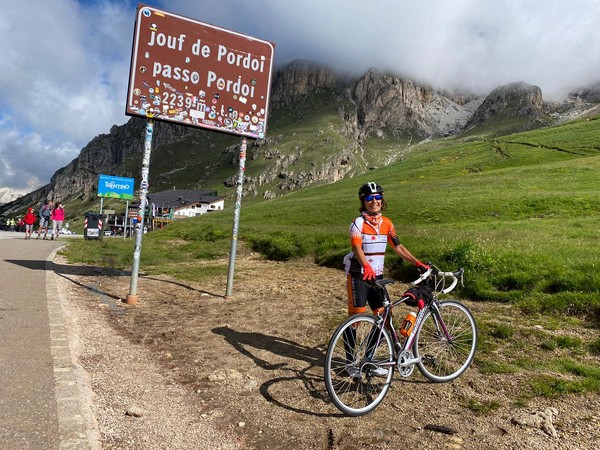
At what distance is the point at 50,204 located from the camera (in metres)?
31.1

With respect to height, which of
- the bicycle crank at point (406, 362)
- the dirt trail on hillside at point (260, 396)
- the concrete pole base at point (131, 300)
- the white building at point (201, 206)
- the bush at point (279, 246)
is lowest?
the dirt trail on hillside at point (260, 396)

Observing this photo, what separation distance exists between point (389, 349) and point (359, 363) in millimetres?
545

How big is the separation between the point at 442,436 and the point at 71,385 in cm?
468

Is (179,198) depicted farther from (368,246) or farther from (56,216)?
(368,246)

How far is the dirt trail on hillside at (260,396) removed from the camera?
4363 millimetres

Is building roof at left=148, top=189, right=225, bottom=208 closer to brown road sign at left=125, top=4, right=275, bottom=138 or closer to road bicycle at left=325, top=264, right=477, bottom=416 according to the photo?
brown road sign at left=125, top=4, right=275, bottom=138

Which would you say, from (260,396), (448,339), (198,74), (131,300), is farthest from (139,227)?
(448,339)

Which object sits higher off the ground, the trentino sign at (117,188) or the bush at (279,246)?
the trentino sign at (117,188)

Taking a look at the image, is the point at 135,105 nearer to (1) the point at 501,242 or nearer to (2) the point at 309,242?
(2) the point at 309,242

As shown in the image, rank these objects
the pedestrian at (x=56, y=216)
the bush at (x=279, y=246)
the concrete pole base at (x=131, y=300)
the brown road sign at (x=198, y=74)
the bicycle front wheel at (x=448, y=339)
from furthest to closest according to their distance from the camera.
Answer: the pedestrian at (x=56, y=216) < the bush at (x=279, y=246) < the brown road sign at (x=198, y=74) < the concrete pole base at (x=131, y=300) < the bicycle front wheel at (x=448, y=339)

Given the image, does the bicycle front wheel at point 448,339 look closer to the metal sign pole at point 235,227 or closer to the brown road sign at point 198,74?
the metal sign pole at point 235,227

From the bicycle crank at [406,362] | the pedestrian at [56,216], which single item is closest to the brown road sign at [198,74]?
the bicycle crank at [406,362]

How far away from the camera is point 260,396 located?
5.46 m

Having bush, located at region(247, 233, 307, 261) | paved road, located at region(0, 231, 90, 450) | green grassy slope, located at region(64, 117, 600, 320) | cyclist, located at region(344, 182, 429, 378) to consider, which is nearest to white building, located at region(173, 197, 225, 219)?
green grassy slope, located at region(64, 117, 600, 320)
